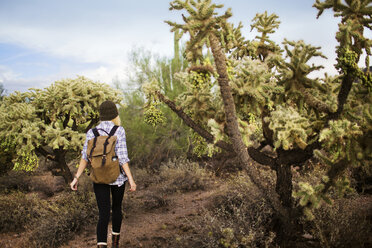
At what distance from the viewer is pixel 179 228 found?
A: 5.38 meters

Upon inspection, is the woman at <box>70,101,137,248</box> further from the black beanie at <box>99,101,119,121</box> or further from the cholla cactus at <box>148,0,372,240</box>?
the cholla cactus at <box>148,0,372,240</box>

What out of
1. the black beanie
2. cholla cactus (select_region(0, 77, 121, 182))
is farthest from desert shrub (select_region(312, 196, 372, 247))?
cholla cactus (select_region(0, 77, 121, 182))

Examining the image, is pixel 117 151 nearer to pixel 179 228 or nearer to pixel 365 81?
pixel 179 228

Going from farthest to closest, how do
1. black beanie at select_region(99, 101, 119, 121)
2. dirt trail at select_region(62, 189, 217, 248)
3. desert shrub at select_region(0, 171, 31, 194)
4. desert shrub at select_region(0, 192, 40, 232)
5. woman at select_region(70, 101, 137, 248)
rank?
1. desert shrub at select_region(0, 171, 31, 194)
2. desert shrub at select_region(0, 192, 40, 232)
3. dirt trail at select_region(62, 189, 217, 248)
4. black beanie at select_region(99, 101, 119, 121)
5. woman at select_region(70, 101, 137, 248)

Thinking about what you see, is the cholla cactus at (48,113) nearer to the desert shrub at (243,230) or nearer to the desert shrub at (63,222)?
the desert shrub at (63,222)

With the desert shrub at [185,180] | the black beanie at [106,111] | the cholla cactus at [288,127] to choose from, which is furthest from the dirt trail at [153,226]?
the cholla cactus at [288,127]

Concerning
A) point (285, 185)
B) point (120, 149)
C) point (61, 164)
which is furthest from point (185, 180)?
point (120, 149)

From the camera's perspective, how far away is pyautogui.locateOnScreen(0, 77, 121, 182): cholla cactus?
6.42m

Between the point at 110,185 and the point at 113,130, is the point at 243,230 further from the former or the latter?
the point at 113,130

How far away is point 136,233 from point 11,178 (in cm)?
643

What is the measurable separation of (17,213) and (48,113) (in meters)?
2.21

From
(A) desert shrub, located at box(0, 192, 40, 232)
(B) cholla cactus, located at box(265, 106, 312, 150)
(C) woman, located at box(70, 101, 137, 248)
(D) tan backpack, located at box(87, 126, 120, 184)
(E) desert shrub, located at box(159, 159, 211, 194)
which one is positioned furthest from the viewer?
(E) desert shrub, located at box(159, 159, 211, 194)

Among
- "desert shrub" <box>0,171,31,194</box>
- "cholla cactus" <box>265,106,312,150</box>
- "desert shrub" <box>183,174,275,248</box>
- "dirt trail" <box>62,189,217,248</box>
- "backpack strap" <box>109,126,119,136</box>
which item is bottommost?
"desert shrub" <box>0,171,31,194</box>

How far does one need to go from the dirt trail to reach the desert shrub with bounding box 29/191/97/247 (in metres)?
0.16
